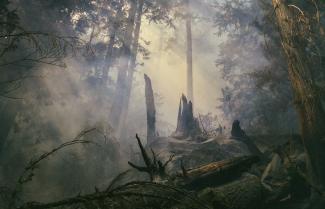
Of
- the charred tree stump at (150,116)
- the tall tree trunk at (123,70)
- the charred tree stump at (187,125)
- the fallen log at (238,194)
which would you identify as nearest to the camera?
the fallen log at (238,194)

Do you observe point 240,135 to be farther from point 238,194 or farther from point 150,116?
point 150,116

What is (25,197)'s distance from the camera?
13.4 meters

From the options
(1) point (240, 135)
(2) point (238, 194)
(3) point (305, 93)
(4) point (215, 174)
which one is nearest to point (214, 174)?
(4) point (215, 174)

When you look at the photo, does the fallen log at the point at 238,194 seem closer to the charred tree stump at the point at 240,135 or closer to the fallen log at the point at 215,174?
the fallen log at the point at 215,174

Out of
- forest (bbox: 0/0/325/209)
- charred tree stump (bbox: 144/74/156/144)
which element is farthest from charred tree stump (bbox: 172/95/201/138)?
charred tree stump (bbox: 144/74/156/144)

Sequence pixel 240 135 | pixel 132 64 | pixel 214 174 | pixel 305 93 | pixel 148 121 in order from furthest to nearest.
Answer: pixel 132 64 < pixel 148 121 < pixel 240 135 < pixel 305 93 < pixel 214 174

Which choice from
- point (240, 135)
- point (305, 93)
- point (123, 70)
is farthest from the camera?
point (123, 70)

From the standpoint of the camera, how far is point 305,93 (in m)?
7.29

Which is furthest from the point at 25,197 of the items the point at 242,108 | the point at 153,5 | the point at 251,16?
the point at 251,16

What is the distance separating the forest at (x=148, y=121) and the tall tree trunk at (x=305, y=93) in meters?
0.02

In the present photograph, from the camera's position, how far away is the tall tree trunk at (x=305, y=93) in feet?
23.0

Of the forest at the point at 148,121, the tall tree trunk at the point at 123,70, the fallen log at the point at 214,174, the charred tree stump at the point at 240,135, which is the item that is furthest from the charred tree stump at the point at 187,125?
the fallen log at the point at 214,174

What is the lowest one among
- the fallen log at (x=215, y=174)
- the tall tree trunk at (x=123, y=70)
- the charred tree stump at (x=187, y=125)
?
the fallen log at (x=215, y=174)

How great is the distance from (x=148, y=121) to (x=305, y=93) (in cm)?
1171
